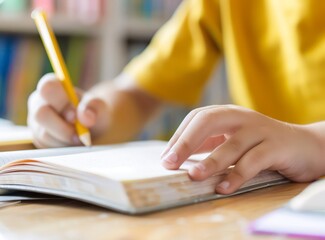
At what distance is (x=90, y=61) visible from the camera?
1.92 metres

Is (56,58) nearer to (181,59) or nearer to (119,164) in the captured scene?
(119,164)

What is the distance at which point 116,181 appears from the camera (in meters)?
0.49

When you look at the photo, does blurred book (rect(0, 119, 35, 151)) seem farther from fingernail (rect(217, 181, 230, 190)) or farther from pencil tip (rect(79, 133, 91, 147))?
fingernail (rect(217, 181, 230, 190))

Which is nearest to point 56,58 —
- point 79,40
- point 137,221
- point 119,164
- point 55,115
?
point 55,115

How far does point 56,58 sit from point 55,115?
0.31 ft

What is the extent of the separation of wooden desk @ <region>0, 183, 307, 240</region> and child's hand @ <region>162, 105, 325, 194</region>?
3 centimetres

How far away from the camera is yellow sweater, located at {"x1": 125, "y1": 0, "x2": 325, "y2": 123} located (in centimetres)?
101

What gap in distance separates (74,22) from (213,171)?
54.0 inches

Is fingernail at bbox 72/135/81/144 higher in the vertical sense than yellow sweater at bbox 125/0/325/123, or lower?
lower

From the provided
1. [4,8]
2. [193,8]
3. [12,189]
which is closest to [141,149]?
[12,189]

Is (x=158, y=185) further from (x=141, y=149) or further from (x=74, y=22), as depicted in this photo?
(x=74, y=22)

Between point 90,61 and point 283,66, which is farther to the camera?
point 90,61

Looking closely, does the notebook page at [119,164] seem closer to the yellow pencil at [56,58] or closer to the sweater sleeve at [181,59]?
the yellow pencil at [56,58]

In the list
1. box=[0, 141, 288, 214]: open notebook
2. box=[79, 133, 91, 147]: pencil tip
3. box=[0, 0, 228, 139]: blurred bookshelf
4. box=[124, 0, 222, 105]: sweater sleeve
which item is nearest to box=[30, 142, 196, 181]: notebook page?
box=[0, 141, 288, 214]: open notebook
